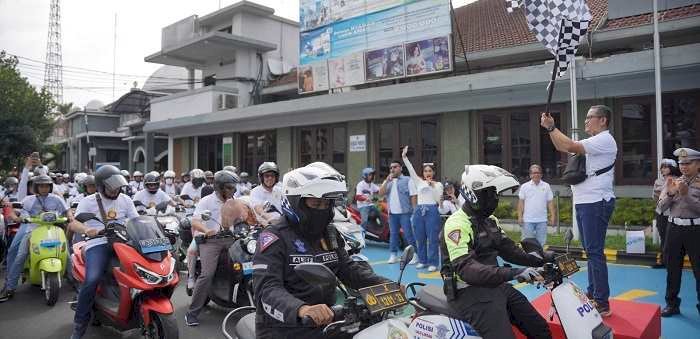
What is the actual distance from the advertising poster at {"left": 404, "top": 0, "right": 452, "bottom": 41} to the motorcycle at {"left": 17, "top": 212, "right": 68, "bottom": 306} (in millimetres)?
12105

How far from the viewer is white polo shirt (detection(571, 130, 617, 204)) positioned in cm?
468

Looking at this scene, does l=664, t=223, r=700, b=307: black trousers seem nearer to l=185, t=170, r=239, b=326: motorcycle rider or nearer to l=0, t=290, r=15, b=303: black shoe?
l=185, t=170, r=239, b=326: motorcycle rider

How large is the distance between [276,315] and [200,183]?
8844mm

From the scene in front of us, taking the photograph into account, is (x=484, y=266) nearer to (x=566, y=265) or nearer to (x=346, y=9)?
(x=566, y=265)

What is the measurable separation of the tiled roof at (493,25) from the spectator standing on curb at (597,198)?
10.0 m

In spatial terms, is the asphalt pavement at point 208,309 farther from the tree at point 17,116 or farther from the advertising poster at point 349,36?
the tree at point 17,116

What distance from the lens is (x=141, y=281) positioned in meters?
4.80

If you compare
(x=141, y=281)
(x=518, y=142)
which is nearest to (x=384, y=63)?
(x=518, y=142)

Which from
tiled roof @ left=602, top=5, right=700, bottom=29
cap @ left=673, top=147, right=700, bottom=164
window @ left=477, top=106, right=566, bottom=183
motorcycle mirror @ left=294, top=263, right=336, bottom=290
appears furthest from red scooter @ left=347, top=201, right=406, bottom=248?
motorcycle mirror @ left=294, top=263, right=336, bottom=290

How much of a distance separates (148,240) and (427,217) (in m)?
5.34

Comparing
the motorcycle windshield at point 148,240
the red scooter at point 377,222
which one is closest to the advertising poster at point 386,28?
the red scooter at point 377,222

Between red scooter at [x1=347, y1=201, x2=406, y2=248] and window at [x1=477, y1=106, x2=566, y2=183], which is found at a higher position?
window at [x1=477, y1=106, x2=566, y2=183]

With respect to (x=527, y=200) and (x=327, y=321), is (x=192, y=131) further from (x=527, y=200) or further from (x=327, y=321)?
(x=327, y=321)

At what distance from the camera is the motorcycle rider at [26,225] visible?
24.3 feet
